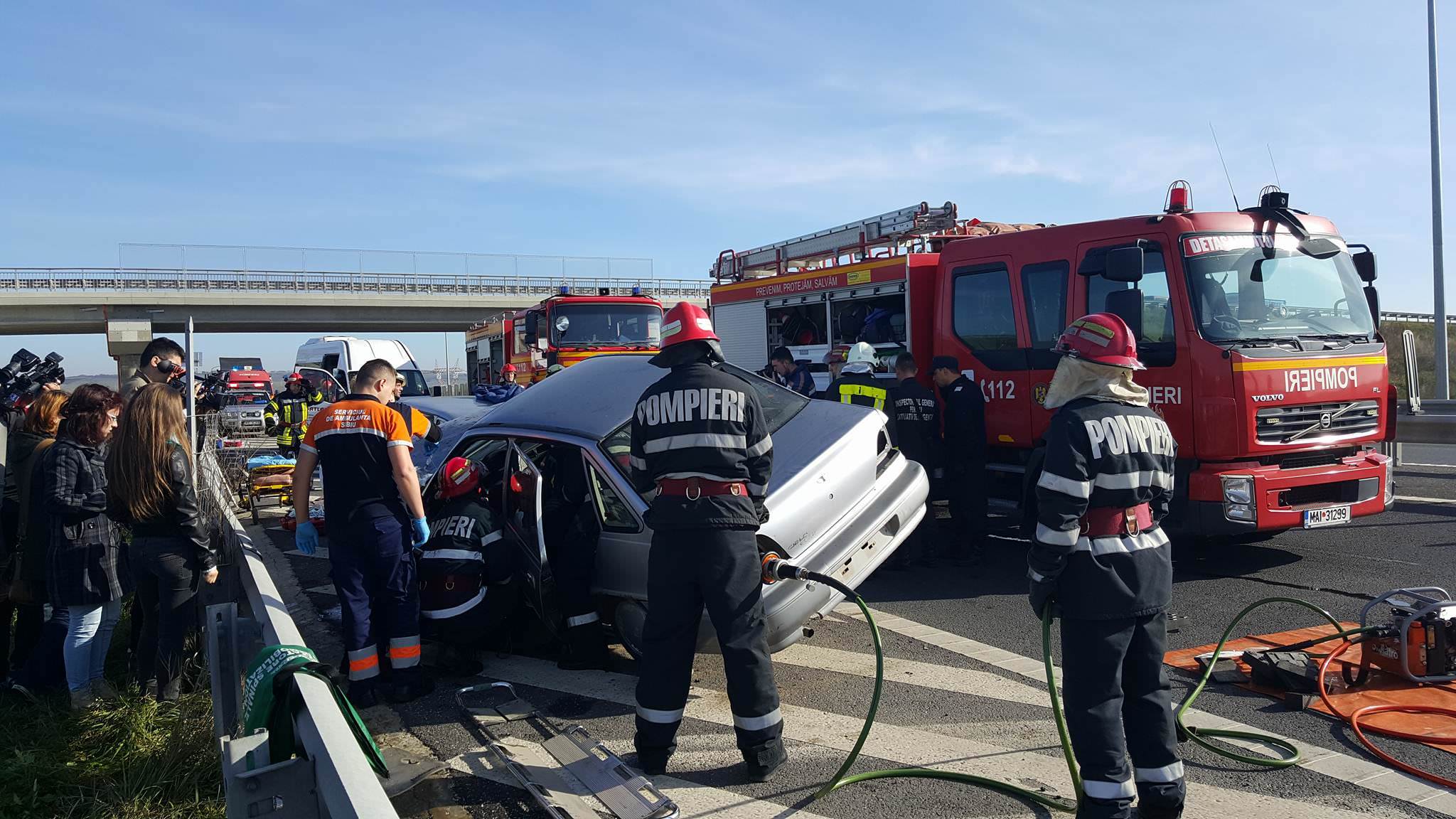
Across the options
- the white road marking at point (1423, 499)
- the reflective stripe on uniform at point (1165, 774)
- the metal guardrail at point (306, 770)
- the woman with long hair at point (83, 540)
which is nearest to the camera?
the metal guardrail at point (306, 770)

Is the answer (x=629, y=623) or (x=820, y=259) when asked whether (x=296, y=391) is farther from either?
(x=629, y=623)

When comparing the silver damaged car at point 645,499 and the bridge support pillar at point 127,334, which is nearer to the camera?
the silver damaged car at point 645,499

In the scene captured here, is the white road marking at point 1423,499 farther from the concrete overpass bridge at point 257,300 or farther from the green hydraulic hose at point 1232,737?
the concrete overpass bridge at point 257,300

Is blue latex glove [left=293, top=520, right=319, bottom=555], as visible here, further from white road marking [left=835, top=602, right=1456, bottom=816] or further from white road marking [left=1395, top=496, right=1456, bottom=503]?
white road marking [left=1395, top=496, right=1456, bottom=503]

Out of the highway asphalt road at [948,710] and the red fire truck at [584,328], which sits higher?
the red fire truck at [584,328]

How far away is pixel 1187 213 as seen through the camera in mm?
6902

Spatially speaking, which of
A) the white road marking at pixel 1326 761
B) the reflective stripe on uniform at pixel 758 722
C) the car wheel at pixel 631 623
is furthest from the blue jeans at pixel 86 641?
the white road marking at pixel 1326 761

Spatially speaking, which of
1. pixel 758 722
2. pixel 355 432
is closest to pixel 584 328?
pixel 355 432

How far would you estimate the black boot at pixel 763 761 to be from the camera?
3.83m

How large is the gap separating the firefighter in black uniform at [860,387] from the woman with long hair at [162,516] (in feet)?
14.5

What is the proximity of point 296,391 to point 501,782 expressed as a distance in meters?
11.7

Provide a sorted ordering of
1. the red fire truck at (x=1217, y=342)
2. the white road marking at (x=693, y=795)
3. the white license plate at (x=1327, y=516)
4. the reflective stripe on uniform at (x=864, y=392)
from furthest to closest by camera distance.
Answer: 1. the reflective stripe on uniform at (x=864, y=392)
2. the white license plate at (x=1327, y=516)
3. the red fire truck at (x=1217, y=342)
4. the white road marking at (x=693, y=795)

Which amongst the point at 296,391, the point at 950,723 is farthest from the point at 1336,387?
the point at 296,391

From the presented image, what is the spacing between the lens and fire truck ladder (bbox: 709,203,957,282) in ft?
30.7
